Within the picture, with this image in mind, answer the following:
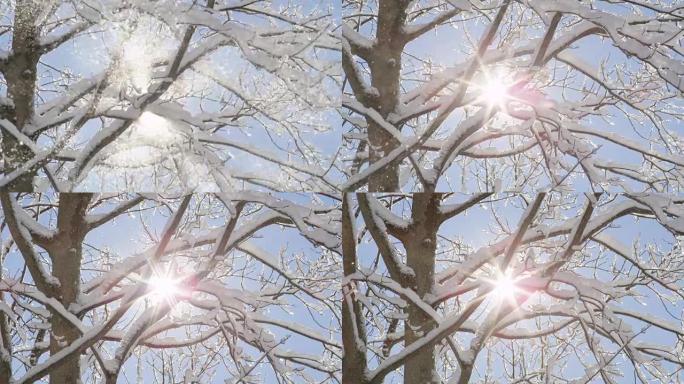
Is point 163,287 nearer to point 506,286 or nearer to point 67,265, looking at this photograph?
point 67,265

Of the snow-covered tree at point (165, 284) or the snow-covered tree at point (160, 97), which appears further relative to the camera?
the snow-covered tree at point (165, 284)

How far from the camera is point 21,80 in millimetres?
1894

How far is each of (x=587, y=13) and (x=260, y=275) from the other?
1.13 meters

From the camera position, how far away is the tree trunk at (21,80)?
184cm

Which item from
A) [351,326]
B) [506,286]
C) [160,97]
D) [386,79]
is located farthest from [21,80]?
[506,286]

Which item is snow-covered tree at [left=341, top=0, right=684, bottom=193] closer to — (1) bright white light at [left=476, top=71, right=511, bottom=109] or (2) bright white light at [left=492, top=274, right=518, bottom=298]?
(1) bright white light at [left=476, top=71, right=511, bottom=109]

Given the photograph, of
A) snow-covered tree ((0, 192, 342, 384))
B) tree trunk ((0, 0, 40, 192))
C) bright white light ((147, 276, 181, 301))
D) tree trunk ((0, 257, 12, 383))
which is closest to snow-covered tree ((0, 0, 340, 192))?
tree trunk ((0, 0, 40, 192))

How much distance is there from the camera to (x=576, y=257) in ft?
7.79

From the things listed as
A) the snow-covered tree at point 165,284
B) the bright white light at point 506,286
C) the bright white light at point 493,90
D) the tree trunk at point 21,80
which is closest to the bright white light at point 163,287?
the snow-covered tree at point 165,284

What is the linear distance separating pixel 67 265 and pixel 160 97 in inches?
22.4

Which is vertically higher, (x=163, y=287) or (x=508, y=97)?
(x=508, y=97)

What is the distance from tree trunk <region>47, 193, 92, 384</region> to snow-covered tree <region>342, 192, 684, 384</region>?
28.6 inches

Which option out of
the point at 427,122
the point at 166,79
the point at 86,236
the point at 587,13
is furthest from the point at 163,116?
the point at 587,13

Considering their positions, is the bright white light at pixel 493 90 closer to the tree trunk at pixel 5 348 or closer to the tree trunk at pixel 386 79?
the tree trunk at pixel 386 79
